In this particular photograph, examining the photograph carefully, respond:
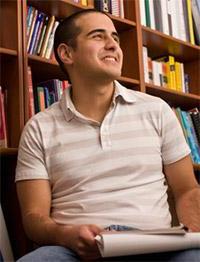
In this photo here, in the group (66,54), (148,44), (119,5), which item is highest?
(119,5)

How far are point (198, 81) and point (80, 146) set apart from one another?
1.30 metres

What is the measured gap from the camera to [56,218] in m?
1.33

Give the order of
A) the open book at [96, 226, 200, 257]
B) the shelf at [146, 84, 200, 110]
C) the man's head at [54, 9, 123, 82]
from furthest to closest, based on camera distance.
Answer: the shelf at [146, 84, 200, 110]
the man's head at [54, 9, 123, 82]
the open book at [96, 226, 200, 257]

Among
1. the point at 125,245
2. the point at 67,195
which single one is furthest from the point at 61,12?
the point at 125,245

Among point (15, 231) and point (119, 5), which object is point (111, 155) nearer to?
point (15, 231)

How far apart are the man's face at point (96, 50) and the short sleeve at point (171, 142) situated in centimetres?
25

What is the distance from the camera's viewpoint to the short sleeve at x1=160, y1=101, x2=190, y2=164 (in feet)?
4.63

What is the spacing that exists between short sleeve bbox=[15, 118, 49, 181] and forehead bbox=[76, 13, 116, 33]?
1.34ft

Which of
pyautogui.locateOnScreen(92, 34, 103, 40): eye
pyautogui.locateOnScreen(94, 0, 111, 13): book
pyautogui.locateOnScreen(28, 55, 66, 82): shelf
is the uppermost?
pyautogui.locateOnScreen(94, 0, 111, 13): book

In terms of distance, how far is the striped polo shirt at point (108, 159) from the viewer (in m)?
1.29

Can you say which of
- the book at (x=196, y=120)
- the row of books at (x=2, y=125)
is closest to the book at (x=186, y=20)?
the book at (x=196, y=120)

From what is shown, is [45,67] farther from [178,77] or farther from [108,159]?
[178,77]

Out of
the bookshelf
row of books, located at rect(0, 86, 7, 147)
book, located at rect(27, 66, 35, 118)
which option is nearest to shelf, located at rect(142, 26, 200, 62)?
the bookshelf

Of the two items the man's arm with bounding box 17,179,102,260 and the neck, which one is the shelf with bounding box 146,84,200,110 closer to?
the neck
